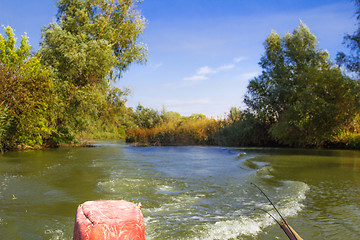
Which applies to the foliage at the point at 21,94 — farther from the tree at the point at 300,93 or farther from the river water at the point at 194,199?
the tree at the point at 300,93

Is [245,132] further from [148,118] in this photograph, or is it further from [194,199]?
[194,199]

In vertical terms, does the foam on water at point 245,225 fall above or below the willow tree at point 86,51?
below

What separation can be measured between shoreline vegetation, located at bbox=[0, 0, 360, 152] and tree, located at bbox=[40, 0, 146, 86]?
8 cm

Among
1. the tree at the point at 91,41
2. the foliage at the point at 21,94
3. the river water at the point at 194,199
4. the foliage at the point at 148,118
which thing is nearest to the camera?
the river water at the point at 194,199

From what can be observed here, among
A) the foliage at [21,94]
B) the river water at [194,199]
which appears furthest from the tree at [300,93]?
the foliage at [21,94]

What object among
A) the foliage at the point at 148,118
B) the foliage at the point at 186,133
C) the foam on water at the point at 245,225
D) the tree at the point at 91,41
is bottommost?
the foam on water at the point at 245,225

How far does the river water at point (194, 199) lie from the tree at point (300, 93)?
1140cm

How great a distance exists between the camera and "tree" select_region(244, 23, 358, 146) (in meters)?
20.9

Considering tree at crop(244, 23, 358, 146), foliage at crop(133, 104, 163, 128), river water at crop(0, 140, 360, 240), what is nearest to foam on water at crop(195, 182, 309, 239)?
river water at crop(0, 140, 360, 240)

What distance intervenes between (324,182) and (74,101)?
58.1ft

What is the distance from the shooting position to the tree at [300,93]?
20.9 metres

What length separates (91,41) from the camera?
67.1ft

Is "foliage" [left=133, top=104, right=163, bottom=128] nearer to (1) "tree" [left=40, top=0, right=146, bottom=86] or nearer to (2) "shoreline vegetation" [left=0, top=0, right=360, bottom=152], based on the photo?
(2) "shoreline vegetation" [left=0, top=0, right=360, bottom=152]

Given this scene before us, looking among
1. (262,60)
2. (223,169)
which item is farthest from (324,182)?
(262,60)
